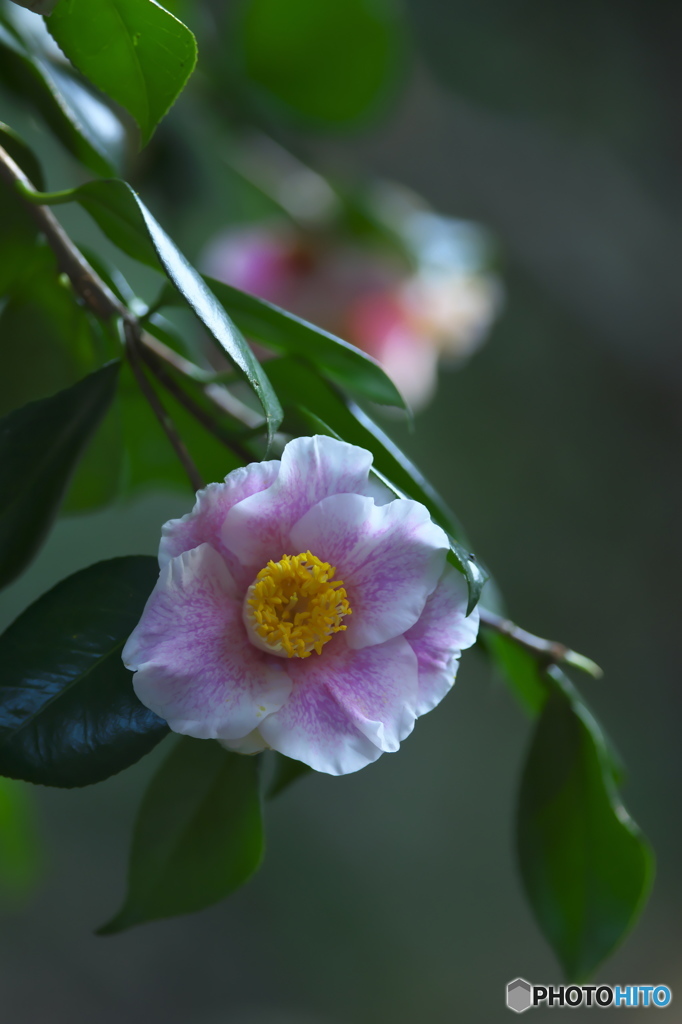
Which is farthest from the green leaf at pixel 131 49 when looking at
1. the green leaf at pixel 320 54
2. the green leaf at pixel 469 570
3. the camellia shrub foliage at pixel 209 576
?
the green leaf at pixel 320 54

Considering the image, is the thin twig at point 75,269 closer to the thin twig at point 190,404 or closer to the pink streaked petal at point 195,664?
the thin twig at point 190,404

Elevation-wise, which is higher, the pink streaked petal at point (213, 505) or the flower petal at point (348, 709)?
the pink streaked petal at point (213, 505)

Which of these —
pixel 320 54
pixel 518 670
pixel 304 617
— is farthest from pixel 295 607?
pixel 320 54

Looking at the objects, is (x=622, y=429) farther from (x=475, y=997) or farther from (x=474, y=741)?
(x=475, y=997)

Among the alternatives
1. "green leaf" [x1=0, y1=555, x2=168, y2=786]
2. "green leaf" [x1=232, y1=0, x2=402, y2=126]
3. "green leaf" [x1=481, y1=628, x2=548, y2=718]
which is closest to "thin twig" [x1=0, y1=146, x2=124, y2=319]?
"green leaf" [x1=0, y1=555, x2=168, y2=786]

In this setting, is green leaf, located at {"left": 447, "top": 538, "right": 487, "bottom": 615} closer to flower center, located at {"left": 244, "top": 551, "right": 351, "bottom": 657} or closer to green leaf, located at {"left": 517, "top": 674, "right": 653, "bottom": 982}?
flower center, located at {"left": 244, "top": 551, "right": 351, "bottom": 657}

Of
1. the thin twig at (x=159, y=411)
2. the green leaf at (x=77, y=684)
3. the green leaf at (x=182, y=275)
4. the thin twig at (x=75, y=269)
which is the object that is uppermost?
the green leaf at (x=182, y=275)
